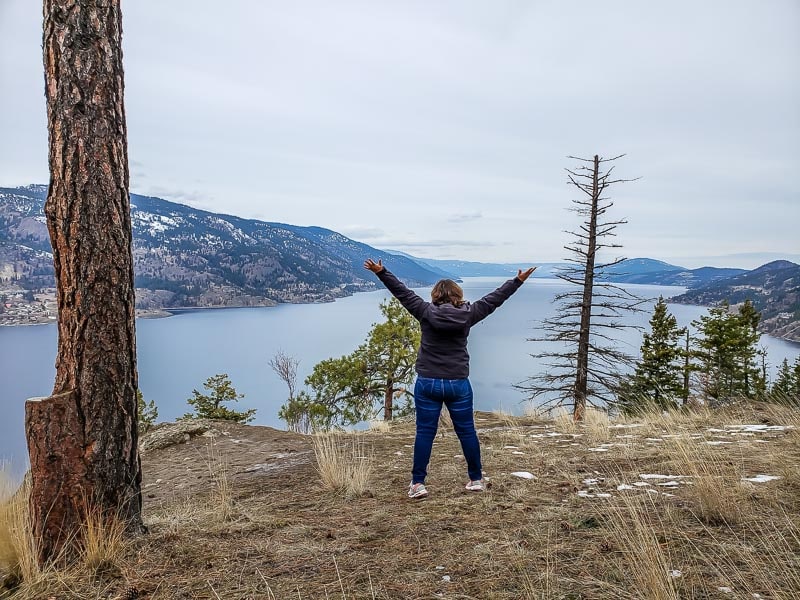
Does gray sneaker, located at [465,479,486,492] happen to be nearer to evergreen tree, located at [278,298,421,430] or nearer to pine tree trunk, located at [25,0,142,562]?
pine tree trunk, located at [25,0,142,562]

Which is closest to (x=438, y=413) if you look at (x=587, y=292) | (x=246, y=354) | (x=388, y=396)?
(x=587, y=292)

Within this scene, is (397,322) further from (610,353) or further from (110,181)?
(110,181)

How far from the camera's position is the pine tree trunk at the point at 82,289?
2916mm

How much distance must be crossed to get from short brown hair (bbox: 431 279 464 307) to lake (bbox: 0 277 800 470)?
1264 inches

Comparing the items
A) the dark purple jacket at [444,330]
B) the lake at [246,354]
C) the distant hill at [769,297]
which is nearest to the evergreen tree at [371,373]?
the dark purple jacket at [444,330]

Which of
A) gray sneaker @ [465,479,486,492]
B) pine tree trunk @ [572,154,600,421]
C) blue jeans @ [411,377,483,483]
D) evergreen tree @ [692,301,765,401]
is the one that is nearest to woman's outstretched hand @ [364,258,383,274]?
blue jeans @ [411,377,483,483]

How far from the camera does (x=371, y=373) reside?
2005 centimetres

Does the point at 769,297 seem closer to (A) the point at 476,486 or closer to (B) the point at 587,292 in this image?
(B) the point at 587,292

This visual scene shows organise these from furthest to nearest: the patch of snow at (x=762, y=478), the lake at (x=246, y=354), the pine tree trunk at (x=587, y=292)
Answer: the lake at (x=246, y=354)
the pine tree trunk at (x=587, y=292)
the patch of snow at (x=762, y=478)

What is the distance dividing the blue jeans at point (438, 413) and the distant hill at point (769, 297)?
9693cm

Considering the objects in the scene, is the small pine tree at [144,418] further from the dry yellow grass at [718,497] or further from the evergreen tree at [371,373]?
the dry yellow grass at [718,497]

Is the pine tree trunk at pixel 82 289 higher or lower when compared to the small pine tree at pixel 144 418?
higher

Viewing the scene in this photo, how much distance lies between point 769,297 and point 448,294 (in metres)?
159

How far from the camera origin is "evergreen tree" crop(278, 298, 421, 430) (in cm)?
1967
